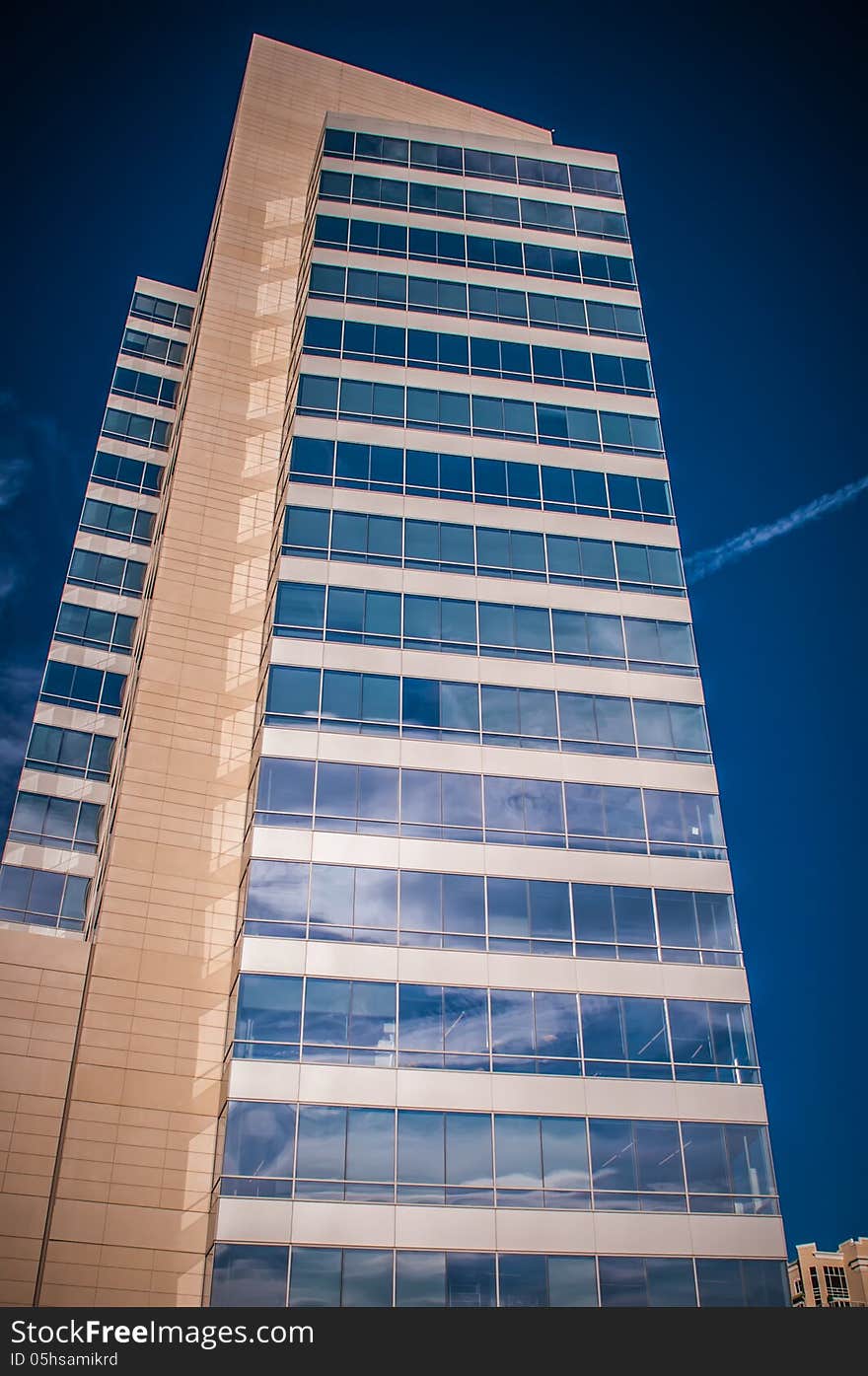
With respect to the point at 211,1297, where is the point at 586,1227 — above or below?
above

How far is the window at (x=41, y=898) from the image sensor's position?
36.8m

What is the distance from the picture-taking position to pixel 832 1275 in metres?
110

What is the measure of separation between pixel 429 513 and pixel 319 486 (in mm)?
3990

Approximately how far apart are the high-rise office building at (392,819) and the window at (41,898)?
0.11 m

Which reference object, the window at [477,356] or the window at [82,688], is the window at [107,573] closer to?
the window at [82,688]

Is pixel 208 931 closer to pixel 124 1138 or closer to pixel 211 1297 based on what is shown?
pixel 124 1138

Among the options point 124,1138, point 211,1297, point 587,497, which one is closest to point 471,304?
point 587,497

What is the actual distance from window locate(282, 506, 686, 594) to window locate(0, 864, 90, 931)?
46.0 feet

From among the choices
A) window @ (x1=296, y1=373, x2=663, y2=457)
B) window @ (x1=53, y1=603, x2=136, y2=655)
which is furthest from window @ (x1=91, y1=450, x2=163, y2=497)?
window @ (x1=296, y1=373, x2=663, y2=457)

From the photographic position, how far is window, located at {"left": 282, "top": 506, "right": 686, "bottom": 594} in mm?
37531

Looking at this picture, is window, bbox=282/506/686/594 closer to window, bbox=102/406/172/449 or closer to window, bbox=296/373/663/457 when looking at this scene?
window, bbox=296/373/663/457

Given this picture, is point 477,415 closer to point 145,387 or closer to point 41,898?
point 145,387

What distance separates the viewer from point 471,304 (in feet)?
145

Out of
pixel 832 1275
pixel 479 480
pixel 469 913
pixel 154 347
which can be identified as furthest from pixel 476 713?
pixel 832 1275
